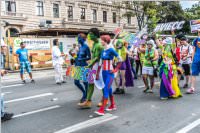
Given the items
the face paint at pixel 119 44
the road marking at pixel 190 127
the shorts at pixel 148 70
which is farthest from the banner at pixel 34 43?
the road marking at pixel 190 127

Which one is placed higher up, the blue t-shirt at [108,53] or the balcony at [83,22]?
the balcony at [83,22]

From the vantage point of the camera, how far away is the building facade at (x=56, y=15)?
1513 inches

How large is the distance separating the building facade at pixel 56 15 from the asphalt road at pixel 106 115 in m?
26.3

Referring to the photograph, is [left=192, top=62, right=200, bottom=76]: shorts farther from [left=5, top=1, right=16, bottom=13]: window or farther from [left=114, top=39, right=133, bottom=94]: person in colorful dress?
[left=5, top=1, right=16, bottom=13]: window

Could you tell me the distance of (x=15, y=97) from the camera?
966 centimetres

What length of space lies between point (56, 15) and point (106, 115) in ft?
127

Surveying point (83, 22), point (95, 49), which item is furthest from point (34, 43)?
point (83, 22)

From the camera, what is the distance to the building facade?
126ft

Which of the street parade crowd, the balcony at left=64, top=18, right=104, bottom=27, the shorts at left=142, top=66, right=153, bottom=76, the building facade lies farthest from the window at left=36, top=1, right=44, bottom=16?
the shorts at left=142, top=66, right=153, bottom=76

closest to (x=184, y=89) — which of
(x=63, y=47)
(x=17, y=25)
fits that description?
(x=63, y=47)

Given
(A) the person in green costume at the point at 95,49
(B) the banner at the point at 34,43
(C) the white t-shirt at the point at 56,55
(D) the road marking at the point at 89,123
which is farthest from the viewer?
(B) the banner at the point at 34,43

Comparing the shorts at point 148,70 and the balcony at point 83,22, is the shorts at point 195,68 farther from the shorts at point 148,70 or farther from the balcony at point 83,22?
the balcony at point 83,22

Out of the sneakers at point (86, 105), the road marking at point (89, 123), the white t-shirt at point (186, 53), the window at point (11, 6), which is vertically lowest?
the road marking at point (89, 123)

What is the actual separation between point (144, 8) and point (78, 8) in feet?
45.9
